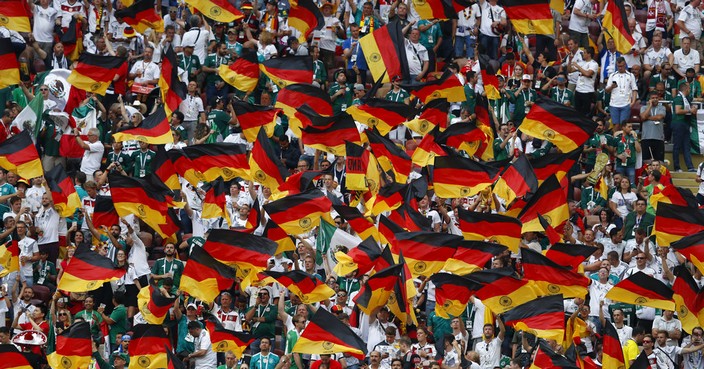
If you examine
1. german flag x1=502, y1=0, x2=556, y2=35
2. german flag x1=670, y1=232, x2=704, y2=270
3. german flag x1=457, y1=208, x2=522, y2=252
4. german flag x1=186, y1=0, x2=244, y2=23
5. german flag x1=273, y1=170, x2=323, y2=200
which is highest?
german flag x1=502, y1=0, x2=556, y2=35

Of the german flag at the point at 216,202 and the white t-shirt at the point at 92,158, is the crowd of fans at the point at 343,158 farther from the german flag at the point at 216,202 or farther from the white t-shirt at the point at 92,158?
the german flag at the point at 216,202

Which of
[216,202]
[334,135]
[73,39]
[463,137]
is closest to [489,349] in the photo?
[334,135]

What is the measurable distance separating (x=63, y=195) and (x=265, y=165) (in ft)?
10.2

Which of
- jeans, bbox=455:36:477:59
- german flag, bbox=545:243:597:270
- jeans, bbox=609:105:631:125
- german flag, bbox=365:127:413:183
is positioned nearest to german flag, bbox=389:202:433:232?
german flag, bbox=365:127:413:183

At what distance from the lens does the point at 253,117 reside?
3114 centimetres

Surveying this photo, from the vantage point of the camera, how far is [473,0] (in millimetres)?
34875

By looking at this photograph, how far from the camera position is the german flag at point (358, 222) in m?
28.3

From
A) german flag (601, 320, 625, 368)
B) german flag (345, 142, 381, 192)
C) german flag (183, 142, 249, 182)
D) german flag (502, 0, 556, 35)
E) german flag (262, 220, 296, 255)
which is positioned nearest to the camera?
german flag (601, 320, 625, 368)

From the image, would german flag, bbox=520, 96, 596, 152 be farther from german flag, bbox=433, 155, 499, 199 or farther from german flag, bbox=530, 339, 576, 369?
german flag, bbox=530, 339, 576, 369

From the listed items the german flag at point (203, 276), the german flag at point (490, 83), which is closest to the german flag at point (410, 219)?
the german flag at point (203, 276)

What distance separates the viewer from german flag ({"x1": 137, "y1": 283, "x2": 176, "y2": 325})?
28172 mm

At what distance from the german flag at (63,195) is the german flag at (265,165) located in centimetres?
273

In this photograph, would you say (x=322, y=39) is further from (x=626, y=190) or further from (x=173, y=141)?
(x=626, y=190)

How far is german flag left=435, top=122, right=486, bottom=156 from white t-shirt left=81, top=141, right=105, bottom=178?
17.8 ft
